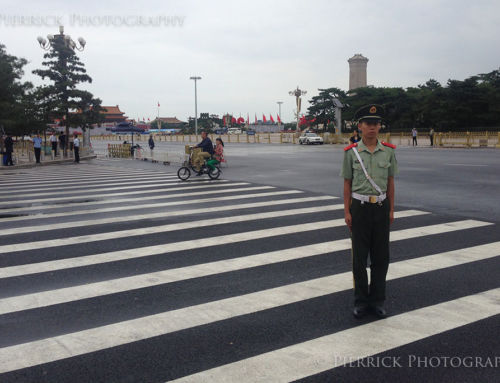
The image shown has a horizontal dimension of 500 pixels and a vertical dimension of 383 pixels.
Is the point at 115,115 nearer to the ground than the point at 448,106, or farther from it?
farther from it

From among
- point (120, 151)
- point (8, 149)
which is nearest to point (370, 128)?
point (8, 149)

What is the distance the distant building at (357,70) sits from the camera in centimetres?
12556

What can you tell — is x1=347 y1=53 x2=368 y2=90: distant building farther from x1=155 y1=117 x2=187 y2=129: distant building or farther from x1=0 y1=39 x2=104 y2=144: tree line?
x1=0 y1=39 x2=104 y2=144: tree line

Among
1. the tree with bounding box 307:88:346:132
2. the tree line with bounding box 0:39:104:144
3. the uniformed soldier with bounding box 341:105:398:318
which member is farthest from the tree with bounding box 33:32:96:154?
the tree with bounding box 307:88:346:132

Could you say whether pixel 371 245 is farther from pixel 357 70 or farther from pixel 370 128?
pixel 357 70

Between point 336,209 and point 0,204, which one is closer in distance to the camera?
point 336,209

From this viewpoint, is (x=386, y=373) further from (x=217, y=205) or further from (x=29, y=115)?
(x=29, y=115)

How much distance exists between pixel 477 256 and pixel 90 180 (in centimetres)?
1361

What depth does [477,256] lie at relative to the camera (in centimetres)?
612

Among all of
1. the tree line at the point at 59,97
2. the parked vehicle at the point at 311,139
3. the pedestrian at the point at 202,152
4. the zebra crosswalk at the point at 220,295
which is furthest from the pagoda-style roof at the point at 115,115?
the zebra crosswalk at the point at 220,295

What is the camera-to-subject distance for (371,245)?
13.7 feet

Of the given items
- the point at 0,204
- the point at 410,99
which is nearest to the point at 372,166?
the point at 0,204

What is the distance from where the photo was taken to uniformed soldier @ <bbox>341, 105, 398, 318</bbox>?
4.08 m

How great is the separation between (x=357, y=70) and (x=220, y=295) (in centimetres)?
12869
